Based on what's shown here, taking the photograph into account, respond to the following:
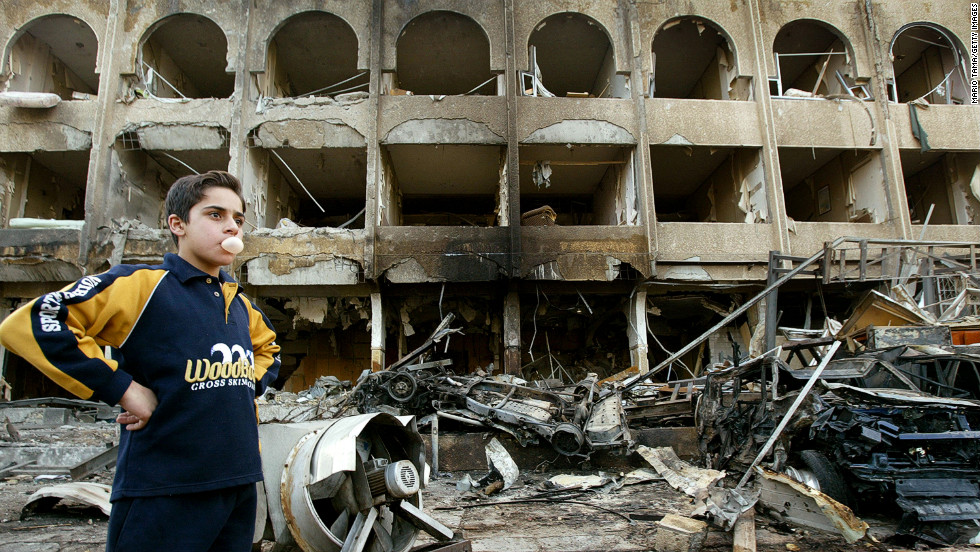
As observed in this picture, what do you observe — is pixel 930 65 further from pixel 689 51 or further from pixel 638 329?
pixel 638 329

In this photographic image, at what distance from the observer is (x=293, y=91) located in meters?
16.1

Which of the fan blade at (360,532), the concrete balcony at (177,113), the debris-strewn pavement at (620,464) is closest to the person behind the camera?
the fan blade at (360,532)

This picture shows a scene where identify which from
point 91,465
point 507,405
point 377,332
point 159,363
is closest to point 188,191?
point 159,363

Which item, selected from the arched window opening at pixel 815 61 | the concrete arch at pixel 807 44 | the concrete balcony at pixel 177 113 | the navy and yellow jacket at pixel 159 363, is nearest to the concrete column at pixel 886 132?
the arched window opening at pixel 815 61

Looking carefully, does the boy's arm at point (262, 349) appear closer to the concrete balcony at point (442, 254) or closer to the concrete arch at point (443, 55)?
the concrete balcony at point (442, 254)

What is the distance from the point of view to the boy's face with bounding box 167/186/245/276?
1.90m

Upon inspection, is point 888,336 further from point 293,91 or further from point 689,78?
point 293,91

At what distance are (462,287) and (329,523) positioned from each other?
968cm

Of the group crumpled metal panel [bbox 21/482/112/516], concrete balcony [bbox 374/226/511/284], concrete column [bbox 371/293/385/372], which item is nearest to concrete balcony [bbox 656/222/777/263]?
concrete balcony [bbox 374/226/511/284]

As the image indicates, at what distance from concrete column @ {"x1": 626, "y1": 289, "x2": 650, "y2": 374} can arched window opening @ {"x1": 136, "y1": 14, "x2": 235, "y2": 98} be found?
1281cm

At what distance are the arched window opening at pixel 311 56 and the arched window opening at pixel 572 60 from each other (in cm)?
457

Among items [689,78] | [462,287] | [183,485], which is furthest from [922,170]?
[183,485]

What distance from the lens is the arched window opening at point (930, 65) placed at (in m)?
14.3

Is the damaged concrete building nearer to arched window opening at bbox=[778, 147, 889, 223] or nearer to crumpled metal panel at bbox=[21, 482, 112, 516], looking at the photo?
arched window opening at bbox=[778, 147, 889, 223]
